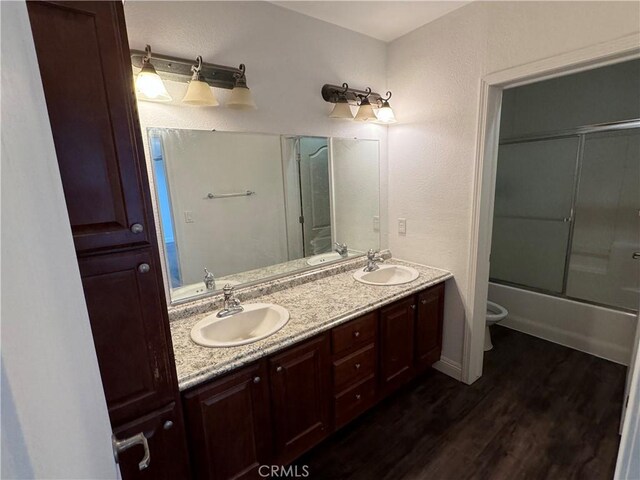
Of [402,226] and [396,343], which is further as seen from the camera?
[402,226]

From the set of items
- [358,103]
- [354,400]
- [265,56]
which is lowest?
[354,400]

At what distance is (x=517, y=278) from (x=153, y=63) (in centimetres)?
351

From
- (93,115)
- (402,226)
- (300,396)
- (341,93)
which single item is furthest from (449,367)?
(93,115)

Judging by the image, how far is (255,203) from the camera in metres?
1.84

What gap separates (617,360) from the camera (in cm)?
233

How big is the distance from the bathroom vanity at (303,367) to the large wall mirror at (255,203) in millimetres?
184

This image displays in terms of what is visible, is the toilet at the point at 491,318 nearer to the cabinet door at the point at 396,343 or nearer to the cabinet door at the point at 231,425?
the cabinet door at the point at 396,343

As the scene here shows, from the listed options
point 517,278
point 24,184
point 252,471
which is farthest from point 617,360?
point 24,184

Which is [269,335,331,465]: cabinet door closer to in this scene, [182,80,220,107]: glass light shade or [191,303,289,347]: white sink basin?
[191,303,289,347]: white sink basin

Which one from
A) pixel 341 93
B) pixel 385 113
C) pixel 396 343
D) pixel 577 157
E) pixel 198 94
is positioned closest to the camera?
pixel 198 94

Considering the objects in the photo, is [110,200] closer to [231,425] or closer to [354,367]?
[231,425]

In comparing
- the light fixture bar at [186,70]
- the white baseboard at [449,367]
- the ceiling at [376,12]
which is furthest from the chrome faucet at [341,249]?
the ceiling at [376,12]

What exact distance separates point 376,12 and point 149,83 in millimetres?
1440

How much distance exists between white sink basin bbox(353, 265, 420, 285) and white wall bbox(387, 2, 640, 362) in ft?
0.68
